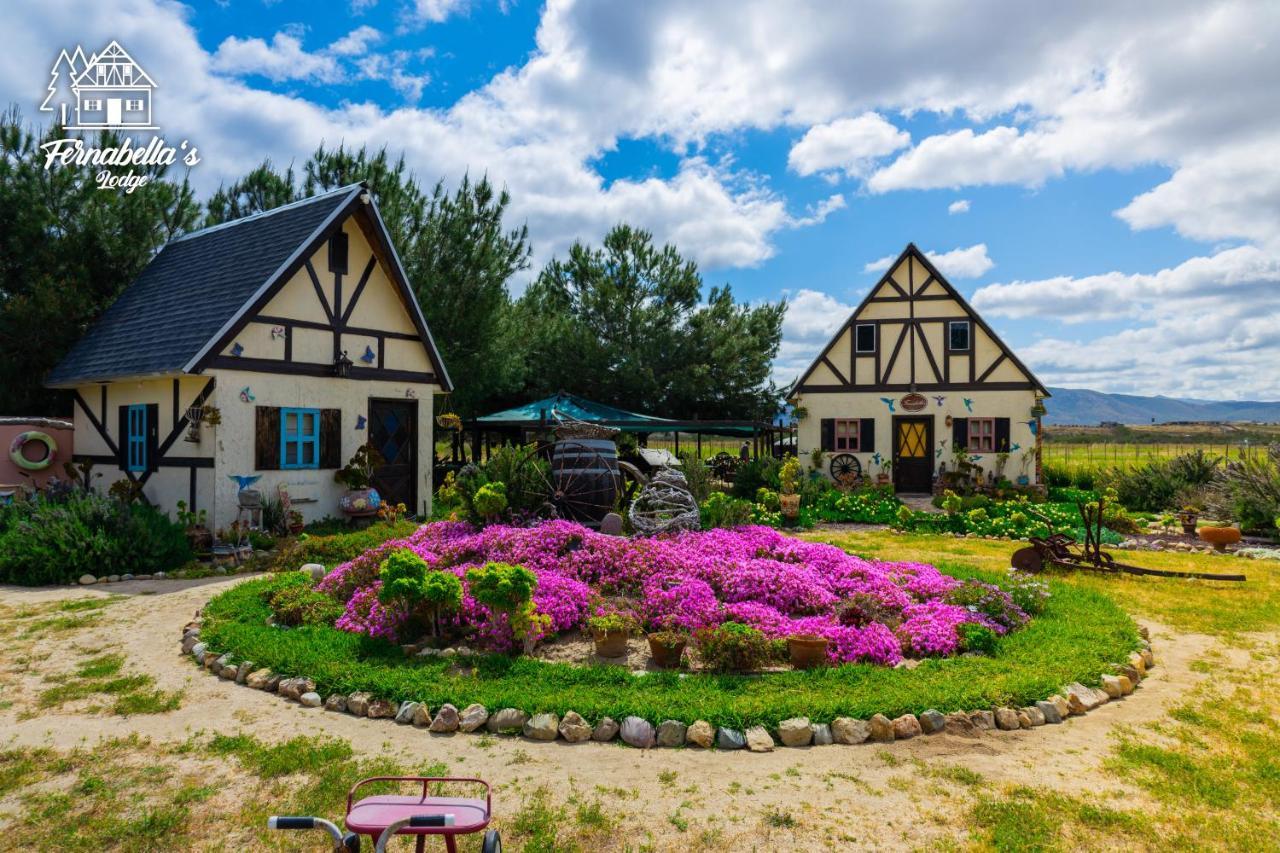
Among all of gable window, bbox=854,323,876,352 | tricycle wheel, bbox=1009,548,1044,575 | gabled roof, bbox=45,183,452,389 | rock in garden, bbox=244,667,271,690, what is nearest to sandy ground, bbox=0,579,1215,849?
rock in garden, bbox=244,667,271,690

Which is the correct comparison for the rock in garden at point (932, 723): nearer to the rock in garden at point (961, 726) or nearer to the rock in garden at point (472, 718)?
the rock in garden at point (961, 726)

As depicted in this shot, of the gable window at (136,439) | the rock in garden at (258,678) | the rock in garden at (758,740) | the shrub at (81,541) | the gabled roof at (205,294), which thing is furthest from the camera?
the gable window at (136,439)

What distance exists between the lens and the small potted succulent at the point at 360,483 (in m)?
14.1

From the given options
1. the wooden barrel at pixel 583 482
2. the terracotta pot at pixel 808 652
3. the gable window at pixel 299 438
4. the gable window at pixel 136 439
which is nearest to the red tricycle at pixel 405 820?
the terracotta pot at pixel 808 652

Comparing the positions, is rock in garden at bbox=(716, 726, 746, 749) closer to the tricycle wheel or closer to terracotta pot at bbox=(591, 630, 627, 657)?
terracotta pot at bbox=(591, 630, 627, 657)

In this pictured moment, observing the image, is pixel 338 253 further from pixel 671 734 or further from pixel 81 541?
pixel 671 734

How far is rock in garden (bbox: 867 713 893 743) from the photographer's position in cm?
519

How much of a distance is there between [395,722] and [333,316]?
10822mm

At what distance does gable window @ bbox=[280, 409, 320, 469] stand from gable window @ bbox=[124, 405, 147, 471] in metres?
2.55

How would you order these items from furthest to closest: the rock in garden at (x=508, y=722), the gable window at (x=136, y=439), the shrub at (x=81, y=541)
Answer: the gable window at (x=136, y=439), the shrub at (x=81, y=541), the rock in garden at (x=508, y=722)

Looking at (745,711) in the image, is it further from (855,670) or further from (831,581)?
(831,581)

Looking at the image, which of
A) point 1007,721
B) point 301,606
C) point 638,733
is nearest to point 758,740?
point 638,733

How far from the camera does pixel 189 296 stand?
14.5 metres

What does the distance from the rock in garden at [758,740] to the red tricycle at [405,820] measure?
7.13 ft
